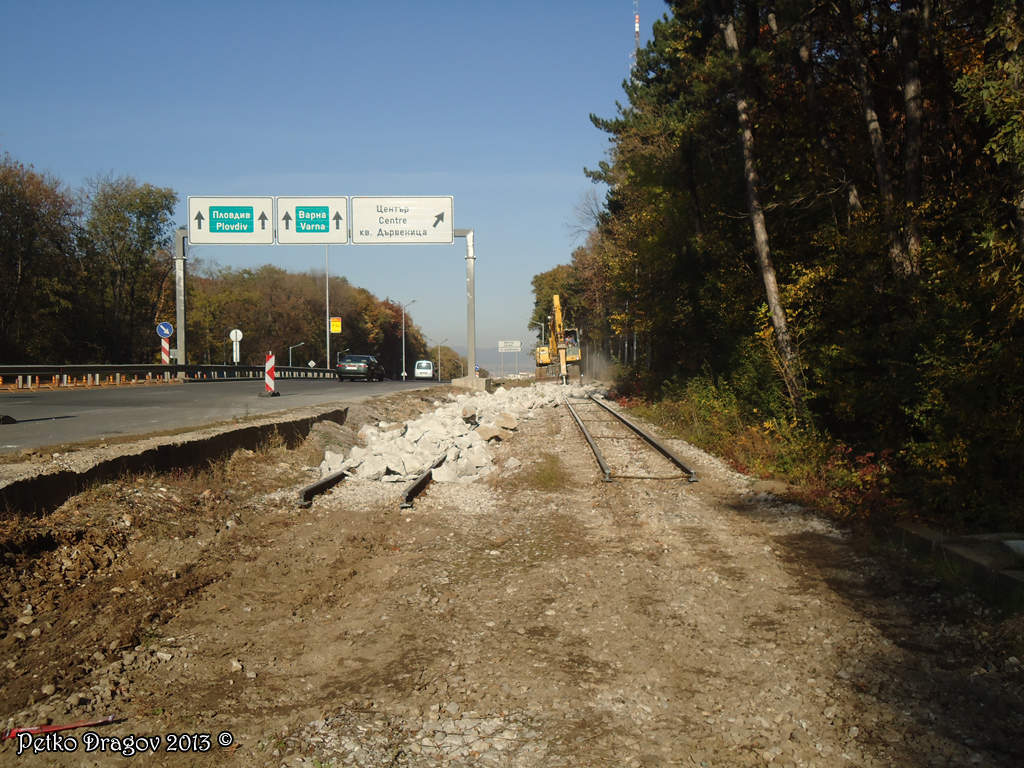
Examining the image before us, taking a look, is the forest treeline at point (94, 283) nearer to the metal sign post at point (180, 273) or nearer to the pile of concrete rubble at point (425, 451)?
the metal sign post at point (180, 273)

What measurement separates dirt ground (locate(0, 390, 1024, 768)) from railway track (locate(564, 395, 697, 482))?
119 inches

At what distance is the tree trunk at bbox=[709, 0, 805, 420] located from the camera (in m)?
13.1

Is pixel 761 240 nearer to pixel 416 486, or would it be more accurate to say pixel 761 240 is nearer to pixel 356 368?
pixel 416 486

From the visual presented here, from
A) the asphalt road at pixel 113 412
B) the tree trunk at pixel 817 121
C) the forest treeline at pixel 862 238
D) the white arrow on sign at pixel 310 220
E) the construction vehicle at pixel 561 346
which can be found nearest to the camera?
the forest treeline at pixel 862 238

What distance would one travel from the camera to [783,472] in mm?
11414

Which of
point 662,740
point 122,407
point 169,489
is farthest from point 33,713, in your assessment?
point 122,407

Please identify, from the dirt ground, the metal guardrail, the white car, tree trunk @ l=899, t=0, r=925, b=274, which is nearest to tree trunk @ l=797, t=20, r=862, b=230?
tree trunk @ l=899, t=0, r=925, b=274

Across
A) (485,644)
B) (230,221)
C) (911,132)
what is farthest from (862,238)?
(230,221)

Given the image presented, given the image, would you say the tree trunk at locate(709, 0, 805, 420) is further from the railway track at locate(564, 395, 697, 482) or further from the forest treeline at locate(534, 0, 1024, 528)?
the railway track at locate(564, 395, 697, 482)

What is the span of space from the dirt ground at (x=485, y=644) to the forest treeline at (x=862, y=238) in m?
2.02

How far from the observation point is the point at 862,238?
11.2m

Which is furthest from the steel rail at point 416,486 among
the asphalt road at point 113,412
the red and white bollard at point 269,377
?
the red and white bollard at point 269,377

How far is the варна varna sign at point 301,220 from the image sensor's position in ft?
88.7

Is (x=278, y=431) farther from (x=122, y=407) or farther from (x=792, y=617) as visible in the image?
(x=792, y=617)
